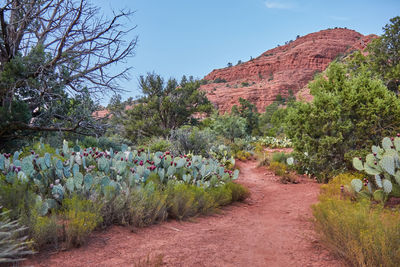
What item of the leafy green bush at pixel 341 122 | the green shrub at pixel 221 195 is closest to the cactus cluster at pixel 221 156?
the leafy green bush at pixel 341 122

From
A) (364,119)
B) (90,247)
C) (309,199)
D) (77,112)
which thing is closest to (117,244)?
(90,247)

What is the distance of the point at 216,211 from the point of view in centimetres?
532

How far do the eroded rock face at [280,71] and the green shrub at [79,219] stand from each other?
59.0 meters

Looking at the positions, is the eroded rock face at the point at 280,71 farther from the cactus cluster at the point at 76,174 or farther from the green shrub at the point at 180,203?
the green shrub at the point at 180,203

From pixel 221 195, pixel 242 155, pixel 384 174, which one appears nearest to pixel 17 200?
pixel 221 195

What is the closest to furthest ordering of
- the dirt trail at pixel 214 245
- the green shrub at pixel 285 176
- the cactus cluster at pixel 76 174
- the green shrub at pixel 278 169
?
1. the dirt trail at pixel 214 245
2. the cactus cluster at pixel 76 174
3. the green shrub at pixel 285 176
4. the green shrub at pixel 278 169

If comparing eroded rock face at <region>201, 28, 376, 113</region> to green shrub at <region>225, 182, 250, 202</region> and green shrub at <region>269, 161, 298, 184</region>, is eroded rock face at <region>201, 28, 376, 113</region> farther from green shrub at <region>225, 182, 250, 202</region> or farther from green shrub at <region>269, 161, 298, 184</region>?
green shrub at <region>225, 182, 250, 202</region>

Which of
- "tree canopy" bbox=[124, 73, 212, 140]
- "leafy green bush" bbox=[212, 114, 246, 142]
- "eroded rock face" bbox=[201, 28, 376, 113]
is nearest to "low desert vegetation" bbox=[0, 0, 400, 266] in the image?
"leafy green bush" bbox=[212, 114, 246, 142]

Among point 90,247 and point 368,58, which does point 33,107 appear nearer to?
point 90,247

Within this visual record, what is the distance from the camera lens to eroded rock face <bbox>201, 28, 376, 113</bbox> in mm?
67438

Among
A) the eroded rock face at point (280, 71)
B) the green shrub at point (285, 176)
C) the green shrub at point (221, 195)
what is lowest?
the green shrub at point (285, 176)

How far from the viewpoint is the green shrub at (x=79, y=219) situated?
2.95m

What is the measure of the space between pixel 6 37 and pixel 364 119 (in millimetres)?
10448

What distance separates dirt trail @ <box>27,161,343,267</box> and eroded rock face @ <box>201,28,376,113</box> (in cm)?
5707
